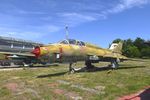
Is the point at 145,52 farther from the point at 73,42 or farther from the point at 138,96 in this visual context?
the point at 138,96

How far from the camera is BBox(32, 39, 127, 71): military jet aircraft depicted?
20.9 m

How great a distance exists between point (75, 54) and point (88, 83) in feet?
19.1

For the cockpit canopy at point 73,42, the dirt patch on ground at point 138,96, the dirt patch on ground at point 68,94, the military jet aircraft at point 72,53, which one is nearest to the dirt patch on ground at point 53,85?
the dirt patch on ground at point 68,94

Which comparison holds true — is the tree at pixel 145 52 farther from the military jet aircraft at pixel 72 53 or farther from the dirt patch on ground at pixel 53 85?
the dirt patch on ground at pixel 53 85

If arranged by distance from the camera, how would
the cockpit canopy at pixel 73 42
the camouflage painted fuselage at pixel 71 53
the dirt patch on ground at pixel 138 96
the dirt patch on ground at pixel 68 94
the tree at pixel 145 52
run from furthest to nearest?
the tree at pixel 145 52, the cockpit canopy at pixel 73 42, the camouflage painted fuselage at pixel 71 53, the dirt patch on ground at pixel 68 94, the dirt patch on ground at pixel 138 96

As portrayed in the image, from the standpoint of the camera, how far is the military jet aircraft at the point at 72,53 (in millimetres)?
20923

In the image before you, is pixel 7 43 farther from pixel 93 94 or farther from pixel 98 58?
pixel 93 94

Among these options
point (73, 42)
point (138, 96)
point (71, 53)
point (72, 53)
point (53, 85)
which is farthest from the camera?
point (73, 42)

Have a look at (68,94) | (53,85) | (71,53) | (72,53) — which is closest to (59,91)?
(68,94)

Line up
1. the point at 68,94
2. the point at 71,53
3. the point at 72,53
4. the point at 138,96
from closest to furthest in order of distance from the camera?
the point at 138,96 → the point at 68,94 → the point at 71,53 → the point at 72,53

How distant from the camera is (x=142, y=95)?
44.8ft

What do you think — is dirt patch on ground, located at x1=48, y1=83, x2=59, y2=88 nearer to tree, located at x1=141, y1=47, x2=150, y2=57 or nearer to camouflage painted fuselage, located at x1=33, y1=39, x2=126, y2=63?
camouflage painted fuselage, located at x1=33, y1=39, x2=126, y2=63

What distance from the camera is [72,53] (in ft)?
75.2

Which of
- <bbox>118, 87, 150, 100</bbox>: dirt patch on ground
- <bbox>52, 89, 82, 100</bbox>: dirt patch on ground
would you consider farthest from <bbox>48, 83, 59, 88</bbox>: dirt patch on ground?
<bbox>118, 87, 150, 100</bbox>: dirt patch on ground
